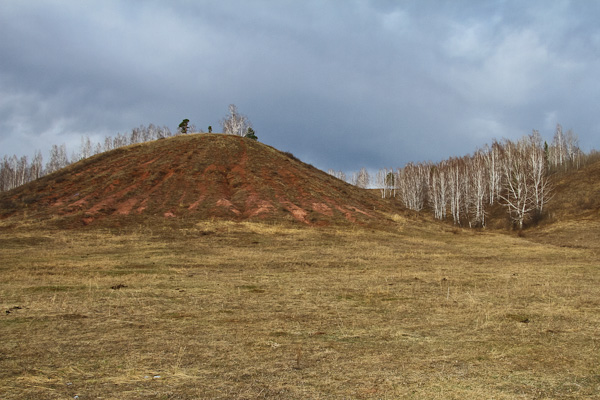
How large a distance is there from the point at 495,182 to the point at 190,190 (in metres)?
69.3

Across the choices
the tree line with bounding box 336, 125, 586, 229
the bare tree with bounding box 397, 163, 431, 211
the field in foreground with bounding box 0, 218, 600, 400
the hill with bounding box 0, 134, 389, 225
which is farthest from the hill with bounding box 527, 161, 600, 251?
the bare tree with bounding box 397, 163, 431, 211

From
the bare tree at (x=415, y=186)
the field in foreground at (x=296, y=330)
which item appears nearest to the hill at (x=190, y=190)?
the field in foreground at (x=296, y=330)

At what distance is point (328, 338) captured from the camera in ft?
31.2

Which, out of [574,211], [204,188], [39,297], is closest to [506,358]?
[39,297]

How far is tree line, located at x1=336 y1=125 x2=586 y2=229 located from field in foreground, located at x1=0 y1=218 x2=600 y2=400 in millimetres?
56552

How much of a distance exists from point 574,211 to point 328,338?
75.2 meters

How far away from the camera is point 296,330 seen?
33.6ft

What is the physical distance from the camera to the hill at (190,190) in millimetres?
49469

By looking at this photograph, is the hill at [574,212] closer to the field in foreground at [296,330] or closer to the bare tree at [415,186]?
the field in foreground at [296,330]

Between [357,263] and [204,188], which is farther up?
[204,188]

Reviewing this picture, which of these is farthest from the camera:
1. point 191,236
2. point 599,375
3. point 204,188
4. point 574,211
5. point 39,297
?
point 574,211

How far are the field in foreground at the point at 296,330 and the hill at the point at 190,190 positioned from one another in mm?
24878

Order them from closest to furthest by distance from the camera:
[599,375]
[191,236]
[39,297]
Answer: [599,375]
[39,297]
[191,236]

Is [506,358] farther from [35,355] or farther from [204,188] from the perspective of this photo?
[204,188]
